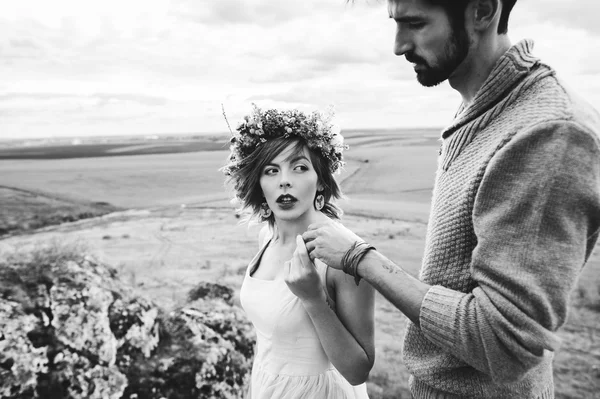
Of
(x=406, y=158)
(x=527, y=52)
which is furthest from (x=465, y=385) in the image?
(x=406, y=158)

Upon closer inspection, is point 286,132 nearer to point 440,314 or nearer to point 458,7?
point 458,7

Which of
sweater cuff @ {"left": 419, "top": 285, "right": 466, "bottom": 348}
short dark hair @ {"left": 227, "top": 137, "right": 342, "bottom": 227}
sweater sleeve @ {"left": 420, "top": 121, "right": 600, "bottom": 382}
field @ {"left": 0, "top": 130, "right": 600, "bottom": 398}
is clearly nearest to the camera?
sweater sleeve @ {"left": 420, "top": 121, "right": 600, "bottom": 382}

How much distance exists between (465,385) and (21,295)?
13.6 feet

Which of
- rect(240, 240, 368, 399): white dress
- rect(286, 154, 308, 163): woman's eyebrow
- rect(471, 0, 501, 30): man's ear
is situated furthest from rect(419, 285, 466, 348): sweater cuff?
rect(286, 154, 308, 163): woman's eyebrow

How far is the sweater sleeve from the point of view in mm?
1292

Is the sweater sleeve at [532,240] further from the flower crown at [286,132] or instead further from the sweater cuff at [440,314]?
the flower crown at [286,132]

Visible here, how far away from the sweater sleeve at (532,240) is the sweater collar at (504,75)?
0.33 metres

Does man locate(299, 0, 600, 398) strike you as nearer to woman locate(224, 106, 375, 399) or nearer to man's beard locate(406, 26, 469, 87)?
man's beard locate(406, 26, 469, 87)

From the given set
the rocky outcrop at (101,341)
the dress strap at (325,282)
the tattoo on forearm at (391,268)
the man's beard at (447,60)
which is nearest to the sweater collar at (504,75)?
the man's beard at (447,60)

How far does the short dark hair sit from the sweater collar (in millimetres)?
1286

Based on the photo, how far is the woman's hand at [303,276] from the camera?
2.16 meters

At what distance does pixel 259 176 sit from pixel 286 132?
33 cm

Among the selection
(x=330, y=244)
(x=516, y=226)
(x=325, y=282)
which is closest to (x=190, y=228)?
(x=325, y=282)

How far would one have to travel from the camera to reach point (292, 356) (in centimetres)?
265
